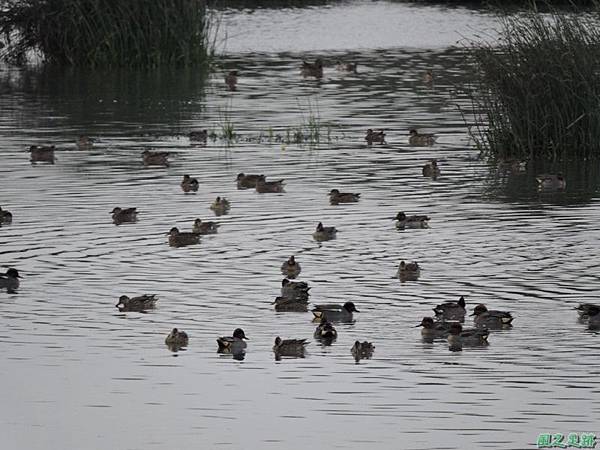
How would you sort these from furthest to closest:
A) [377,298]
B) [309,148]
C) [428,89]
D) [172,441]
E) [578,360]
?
[428,89] < [309,148] < [377,298] < [578,360] < [172,441]

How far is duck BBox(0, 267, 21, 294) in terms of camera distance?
718 inches

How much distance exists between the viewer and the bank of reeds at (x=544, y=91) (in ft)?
85.2

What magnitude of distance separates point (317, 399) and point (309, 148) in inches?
639

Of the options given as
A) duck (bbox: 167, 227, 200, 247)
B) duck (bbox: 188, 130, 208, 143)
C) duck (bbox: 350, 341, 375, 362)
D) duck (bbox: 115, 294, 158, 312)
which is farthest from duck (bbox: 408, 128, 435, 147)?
duck (bbox: 350, 341, 375, 362)

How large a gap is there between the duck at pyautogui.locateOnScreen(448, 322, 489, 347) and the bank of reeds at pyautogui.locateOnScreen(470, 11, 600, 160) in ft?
35.3

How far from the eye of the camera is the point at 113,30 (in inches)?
1642

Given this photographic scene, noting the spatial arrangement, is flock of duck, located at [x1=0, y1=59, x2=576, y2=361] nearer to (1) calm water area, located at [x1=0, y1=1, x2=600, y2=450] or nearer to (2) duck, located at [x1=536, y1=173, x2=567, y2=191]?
(1) calm water area, located at [x1=0, y1=1, x2=600, y2=450]

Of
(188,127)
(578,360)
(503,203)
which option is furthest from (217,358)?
(188,127)

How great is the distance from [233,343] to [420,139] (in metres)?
15.0

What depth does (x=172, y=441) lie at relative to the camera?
12.8m

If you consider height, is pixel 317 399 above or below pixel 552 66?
below

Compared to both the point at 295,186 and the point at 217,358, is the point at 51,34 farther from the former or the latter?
the point at 217,358

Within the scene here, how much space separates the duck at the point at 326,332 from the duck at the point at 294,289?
A: 1321 mm

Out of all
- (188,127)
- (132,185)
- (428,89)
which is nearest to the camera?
(132,185)
